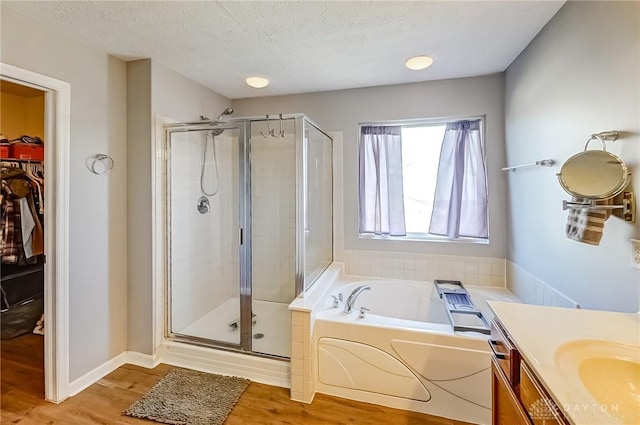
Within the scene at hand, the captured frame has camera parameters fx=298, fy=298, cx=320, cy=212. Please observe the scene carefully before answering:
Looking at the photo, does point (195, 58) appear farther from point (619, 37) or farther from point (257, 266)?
point (619, 37)

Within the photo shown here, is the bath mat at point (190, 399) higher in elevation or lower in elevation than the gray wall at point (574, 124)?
lower

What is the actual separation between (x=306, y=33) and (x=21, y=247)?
3297 millimetres

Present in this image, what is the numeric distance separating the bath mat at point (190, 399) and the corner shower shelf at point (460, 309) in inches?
62.3

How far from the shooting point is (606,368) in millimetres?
941

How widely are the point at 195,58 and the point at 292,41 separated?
2.76 ft

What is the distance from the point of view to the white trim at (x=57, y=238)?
193 cm

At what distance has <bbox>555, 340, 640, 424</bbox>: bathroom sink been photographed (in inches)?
34.9

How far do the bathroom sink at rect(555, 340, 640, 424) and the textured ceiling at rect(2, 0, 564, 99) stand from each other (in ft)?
5.89

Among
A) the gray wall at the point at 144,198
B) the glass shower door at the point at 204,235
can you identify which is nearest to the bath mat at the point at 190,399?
the glass shower door at the point at 204,235

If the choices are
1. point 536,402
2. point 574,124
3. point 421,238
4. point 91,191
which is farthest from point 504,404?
point 91,191

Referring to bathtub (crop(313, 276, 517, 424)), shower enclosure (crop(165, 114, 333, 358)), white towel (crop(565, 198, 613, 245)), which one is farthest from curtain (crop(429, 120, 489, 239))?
white towel (crop(565, 198, 613, 245))

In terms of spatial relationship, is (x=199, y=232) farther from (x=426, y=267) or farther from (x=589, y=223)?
(x=589, y=223)

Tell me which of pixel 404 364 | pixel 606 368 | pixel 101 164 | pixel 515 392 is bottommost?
pixel 404 364

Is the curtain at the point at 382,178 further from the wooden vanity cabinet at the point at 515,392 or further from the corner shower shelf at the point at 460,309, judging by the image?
the wooden vanity cabinet at the point at 515,392
